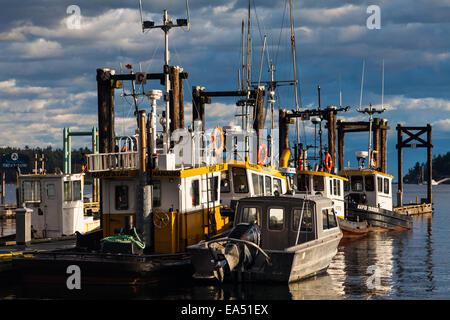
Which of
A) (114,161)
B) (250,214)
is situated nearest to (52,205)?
(114,161)

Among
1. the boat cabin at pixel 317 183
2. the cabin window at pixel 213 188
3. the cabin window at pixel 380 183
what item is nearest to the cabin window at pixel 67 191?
the cabin window at pixel 213 188

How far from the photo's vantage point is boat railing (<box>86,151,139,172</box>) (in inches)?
859

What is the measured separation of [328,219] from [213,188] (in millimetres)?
4017

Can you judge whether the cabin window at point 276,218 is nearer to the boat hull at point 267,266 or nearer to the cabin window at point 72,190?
the boat hull at point 267,266

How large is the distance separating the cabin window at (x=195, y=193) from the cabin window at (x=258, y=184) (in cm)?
443

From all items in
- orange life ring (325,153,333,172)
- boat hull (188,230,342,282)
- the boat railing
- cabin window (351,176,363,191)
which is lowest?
boat hull (188,230,342,282)

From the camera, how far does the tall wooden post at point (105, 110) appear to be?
25906 millimetres

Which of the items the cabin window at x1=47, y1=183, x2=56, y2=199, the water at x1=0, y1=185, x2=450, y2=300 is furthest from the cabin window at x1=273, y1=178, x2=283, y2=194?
the cabin window at x1=47, y1=183, x2=56, y2=199

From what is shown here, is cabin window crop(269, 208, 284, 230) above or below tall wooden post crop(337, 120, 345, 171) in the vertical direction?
below

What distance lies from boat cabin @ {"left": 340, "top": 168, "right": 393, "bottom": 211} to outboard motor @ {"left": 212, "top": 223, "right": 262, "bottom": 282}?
862 inches

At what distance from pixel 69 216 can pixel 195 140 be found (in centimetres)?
792

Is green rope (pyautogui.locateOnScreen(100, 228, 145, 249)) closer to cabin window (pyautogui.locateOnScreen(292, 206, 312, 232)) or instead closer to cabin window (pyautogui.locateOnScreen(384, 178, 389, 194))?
cabin window (pyautogui.locateOnScreen(292, 206, 312, 232))
